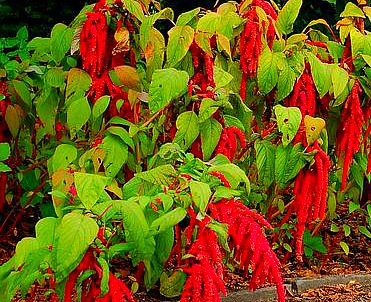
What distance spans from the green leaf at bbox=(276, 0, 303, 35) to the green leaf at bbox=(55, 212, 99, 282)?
159cm

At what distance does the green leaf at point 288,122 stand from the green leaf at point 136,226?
0.94 meters

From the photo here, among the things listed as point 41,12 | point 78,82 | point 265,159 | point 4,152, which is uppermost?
point 78,82

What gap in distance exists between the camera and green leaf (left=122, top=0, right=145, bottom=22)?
8.93ft

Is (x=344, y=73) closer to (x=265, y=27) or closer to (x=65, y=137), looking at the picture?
(x=265, y=27)

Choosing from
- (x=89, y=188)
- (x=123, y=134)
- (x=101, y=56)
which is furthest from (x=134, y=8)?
(x=89, y=188)

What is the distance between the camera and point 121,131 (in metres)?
2.71

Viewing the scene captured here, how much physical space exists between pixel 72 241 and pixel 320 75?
1.53 metres

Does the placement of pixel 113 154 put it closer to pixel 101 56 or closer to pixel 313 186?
pixel 101 56

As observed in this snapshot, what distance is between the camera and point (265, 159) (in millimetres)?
2830

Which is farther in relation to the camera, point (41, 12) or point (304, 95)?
point (41, 12)

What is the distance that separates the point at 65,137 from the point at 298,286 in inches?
48.7

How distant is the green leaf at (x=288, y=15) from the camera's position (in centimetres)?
303

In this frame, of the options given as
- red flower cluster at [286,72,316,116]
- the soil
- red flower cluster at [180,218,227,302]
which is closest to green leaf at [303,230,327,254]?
the soil

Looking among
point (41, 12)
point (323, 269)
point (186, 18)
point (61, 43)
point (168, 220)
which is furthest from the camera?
point (41, 12)
